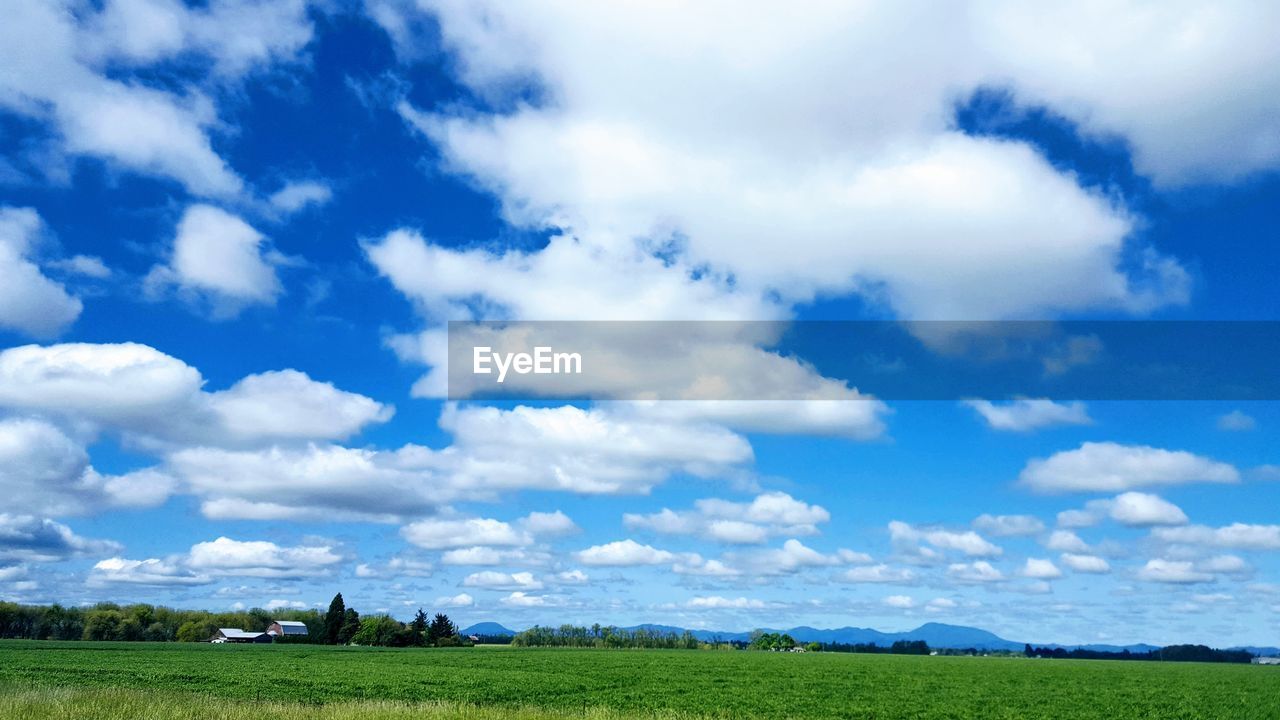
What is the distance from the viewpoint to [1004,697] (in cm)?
5347

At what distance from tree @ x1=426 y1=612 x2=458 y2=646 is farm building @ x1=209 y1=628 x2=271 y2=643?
40.8 m

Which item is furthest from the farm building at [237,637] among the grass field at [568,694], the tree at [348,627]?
the grass field at [568,694]

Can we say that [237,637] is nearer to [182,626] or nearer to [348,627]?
[182,626]

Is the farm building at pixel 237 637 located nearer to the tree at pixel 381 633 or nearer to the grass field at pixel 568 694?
the tree at pixel 381 633

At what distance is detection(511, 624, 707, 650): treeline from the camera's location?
18438 centimetres

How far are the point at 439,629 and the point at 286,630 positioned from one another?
4763cm

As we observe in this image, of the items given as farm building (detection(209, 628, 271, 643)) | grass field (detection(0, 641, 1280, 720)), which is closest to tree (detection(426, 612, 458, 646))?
farm building (detection(209, 628, 271, 643))

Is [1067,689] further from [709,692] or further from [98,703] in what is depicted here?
[98,703]

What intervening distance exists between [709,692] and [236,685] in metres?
27.7

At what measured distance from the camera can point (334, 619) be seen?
547 ft

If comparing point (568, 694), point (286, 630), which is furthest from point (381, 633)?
point (568, 694)

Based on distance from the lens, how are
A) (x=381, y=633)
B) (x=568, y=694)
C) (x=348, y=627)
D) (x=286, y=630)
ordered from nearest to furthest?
(x=568, y=694)
(x=381, y=633)
(x=348, y=627)
(x=286, y=630)

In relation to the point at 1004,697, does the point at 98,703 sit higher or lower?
higher

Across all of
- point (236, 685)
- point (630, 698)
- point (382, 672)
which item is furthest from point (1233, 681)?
point (236, 685)
